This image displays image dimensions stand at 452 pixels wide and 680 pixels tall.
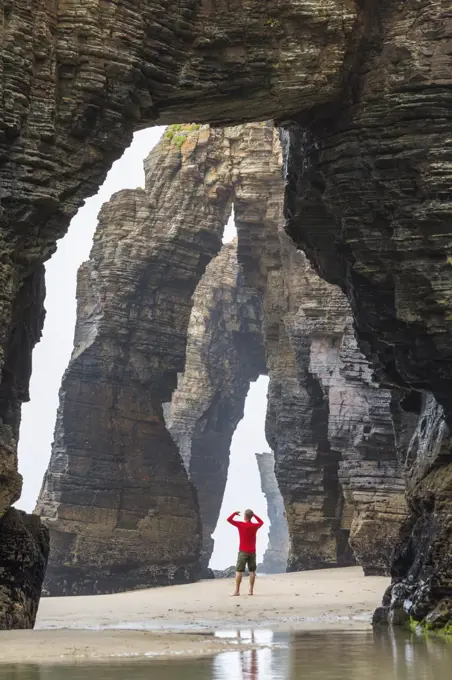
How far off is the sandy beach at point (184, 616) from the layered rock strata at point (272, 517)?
4703cm

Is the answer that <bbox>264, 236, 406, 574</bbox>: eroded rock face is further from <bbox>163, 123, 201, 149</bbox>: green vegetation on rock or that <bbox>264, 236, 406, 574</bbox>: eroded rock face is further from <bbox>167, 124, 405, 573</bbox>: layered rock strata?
<bbox>163, 123, 201, 149</bbox>: green vegetation on rock

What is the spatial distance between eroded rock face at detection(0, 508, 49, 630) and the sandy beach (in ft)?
2.29

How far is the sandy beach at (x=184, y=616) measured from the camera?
12375mm

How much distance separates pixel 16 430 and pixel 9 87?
24.3ft

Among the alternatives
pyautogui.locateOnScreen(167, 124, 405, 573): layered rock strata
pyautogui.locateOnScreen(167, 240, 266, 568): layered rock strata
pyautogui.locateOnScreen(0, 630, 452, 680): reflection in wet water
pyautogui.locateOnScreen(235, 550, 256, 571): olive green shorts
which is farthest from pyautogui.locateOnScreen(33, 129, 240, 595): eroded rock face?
pyautogui.locateOnScreen(0, 630, 452, 680): reflection in wet water

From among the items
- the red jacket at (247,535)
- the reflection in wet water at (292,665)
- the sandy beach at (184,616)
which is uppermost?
the red jacket at (247,535)

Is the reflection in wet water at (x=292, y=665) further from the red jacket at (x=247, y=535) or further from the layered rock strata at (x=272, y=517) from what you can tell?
the layered rock strata at (x=272, y=517)

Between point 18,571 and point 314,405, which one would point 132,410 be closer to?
point 314,405

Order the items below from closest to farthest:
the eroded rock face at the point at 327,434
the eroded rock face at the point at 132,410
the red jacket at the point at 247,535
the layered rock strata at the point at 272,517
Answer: the red jacket at the point at 247,535, the eroded rock face at the point at 327,434, the eroded rock face at the point at 132,410, the layered rock strata at the point at 272,517

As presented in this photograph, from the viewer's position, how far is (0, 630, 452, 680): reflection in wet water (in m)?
10.0

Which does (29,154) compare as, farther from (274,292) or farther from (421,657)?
(274,292)

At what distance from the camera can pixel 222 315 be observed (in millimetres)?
58781

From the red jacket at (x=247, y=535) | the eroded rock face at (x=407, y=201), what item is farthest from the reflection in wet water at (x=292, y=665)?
the red jacket at (x=247, y=535)

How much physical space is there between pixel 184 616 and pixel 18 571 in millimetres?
4504
